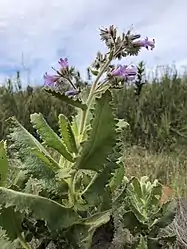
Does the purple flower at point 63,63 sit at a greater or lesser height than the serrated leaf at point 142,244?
greater

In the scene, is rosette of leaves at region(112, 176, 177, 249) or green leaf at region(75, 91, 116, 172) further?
rosette of leaves at region(112, 176, 177, 249)

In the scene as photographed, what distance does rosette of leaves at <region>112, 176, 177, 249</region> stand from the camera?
43.9 inches

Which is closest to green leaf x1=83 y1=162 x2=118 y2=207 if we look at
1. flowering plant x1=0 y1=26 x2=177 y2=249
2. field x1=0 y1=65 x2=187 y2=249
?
flowering plant x1=0 y1=26 x2=177 y2=249

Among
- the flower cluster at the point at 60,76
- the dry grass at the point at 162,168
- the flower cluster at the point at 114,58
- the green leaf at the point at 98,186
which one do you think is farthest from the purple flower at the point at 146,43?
the dry grass at the point at 162,168

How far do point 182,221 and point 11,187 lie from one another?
2037 millimetres

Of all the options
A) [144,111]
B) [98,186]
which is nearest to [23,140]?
[98,186]

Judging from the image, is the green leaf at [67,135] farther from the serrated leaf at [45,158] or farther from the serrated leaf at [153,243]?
the serrated leaf at [153,243]

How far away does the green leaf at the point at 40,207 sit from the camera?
896 millimetres

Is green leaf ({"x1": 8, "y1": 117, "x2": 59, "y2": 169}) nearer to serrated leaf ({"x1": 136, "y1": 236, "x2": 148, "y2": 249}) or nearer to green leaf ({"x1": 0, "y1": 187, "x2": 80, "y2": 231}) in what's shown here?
green leaf ({"x1": 0, "y1": 187, "x2": 80, "y2": 231})

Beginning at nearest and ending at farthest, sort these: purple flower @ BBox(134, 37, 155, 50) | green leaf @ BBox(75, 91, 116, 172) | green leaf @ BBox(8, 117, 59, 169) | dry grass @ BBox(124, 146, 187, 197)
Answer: green leaf @ BBox(75, 91, 116, 172), green leaf @ BBox(8, 117, 59, 169), purple flower @ BBox(134, 37, 155, 50), dry grass @ BBox(124, 146, 187, 197)

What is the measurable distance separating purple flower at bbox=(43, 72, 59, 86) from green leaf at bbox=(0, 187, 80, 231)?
0.30 m

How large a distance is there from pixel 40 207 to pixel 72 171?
0.25 feet

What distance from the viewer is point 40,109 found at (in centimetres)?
870

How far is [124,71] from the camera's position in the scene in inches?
Answer: 42.3
